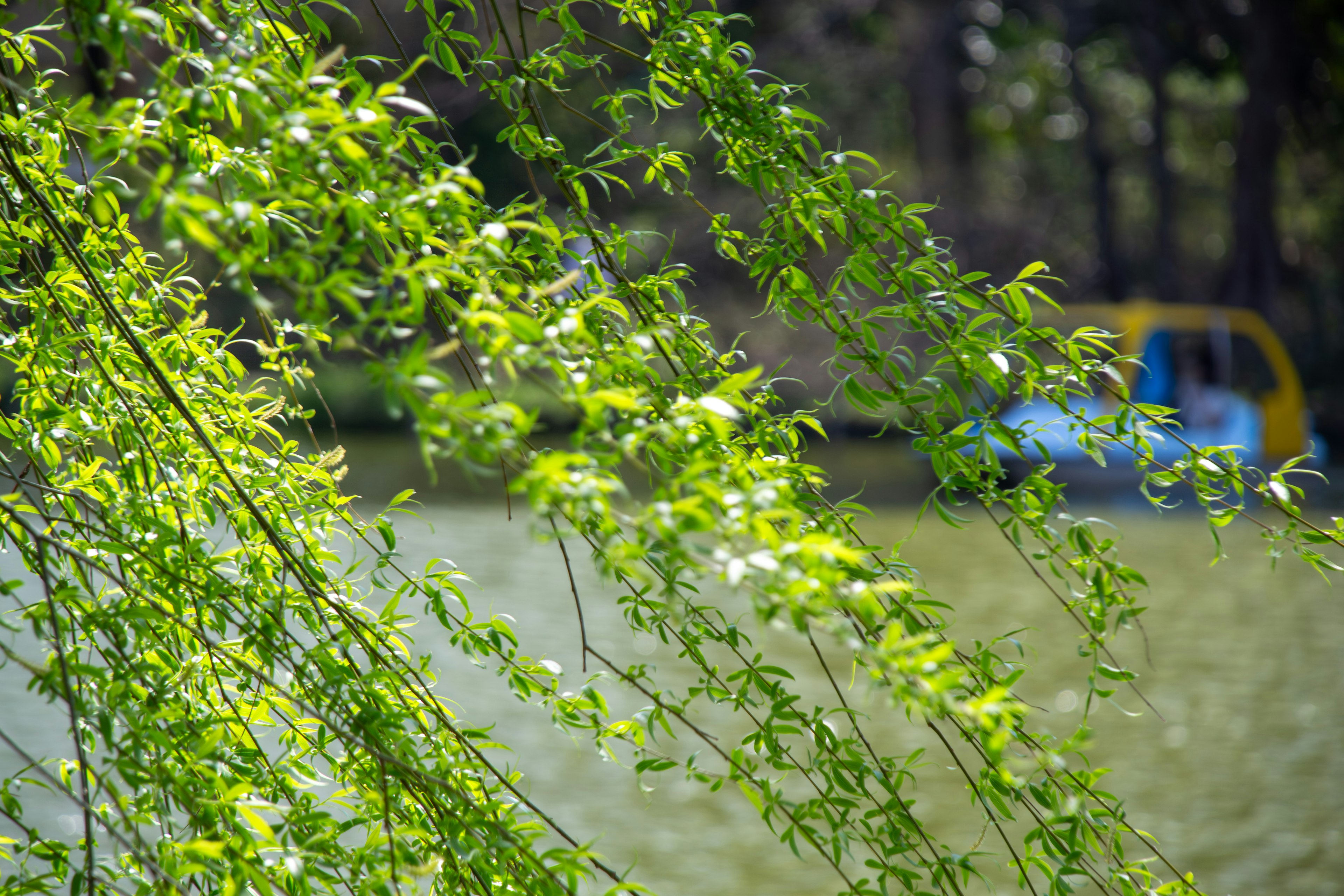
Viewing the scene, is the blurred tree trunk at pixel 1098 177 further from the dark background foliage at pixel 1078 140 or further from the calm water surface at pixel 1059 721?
the calm water surface at pixel 1059 721

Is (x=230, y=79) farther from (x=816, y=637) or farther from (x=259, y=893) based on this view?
(x=816, y=637)

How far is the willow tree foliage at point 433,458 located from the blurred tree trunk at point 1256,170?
15052mm

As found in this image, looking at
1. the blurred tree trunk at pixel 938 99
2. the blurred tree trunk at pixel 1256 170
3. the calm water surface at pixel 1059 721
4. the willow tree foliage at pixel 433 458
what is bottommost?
the willow tree foliage at pixel 433 458

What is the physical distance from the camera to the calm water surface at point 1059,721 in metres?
4.12

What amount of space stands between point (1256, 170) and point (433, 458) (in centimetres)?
1635

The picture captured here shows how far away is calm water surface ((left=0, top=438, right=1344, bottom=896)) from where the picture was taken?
4.12 meters

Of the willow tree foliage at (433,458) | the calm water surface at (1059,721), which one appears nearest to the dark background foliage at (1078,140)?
the calm water surface at (1059,721)

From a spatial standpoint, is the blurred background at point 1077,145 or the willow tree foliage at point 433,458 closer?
the willow tree foliage at point 433,458

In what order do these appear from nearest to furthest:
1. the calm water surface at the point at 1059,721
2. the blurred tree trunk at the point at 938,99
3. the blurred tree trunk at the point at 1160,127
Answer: the calm water surface at the point at 1059,721, the blurred tree trunk at the point at 1160,127, the blurred tree trunk at the point at 938,99

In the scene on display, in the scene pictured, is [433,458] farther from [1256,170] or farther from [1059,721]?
[1256,170]

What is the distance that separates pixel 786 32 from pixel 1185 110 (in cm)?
716

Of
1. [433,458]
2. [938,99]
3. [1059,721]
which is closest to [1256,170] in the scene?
[938,99]

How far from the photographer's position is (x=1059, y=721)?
5.30 m

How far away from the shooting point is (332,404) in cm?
1517
